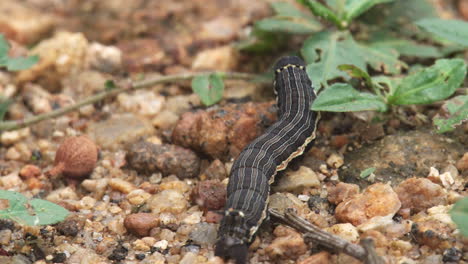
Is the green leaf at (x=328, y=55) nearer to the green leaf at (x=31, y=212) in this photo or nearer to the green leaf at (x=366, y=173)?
the green leaf at (x=366, y=173)

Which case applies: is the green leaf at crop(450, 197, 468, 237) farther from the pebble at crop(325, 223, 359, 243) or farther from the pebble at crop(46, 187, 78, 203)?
the pebble at crop(46, 187, 78, 203)

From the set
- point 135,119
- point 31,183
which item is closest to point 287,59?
point 135,119

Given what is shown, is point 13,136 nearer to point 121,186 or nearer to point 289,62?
point 121,186

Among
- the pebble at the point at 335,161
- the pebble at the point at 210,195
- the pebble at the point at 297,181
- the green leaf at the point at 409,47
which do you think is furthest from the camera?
the green leaf at the point at 409,47

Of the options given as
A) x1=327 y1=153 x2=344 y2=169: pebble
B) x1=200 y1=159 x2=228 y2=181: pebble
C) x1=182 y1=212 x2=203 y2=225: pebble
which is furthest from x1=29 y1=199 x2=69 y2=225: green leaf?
x1=327 y1=153 x2=344 y2=169: pebble

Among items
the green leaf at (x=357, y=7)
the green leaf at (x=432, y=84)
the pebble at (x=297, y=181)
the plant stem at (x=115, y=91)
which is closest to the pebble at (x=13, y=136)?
the plant stem at (x=115, y=91)

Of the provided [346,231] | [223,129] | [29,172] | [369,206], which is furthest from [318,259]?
[29,172]
